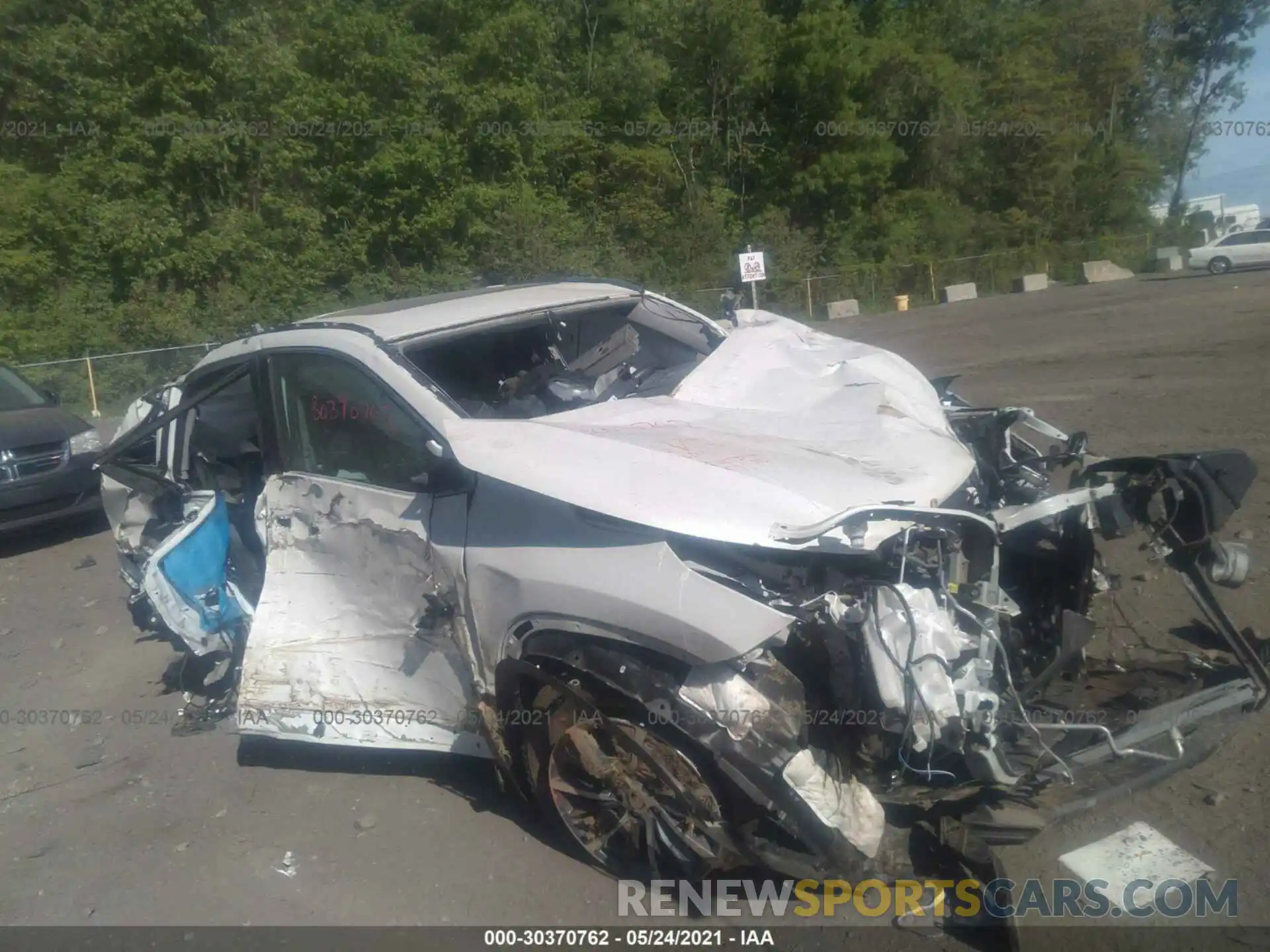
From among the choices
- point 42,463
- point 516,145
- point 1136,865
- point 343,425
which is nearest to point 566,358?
point 343,425

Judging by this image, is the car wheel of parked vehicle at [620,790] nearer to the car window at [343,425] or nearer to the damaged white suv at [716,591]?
the damaged white suv at [716,591]

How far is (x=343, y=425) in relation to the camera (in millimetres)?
4043

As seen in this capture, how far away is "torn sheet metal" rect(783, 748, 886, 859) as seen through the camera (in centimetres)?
277

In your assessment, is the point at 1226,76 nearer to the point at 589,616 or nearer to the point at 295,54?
the point at 295,54

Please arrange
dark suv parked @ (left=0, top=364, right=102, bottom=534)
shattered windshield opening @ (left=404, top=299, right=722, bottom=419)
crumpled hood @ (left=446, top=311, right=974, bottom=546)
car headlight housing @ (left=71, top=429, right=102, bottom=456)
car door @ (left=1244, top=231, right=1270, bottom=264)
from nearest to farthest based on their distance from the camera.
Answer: crumpled hood @ (left=446, top=311, right=974, bottom=546)
shattered windshield opening @ (left=404, top=299, right=722, bottom=419)
dark suv parked @ (left=0, top=364, right=102, bottom=534)
car headlight housing @ (left=71, top=429, right=102, bottom=456)
car door @ (left=1244, top=231, right=1270, bottom=264)

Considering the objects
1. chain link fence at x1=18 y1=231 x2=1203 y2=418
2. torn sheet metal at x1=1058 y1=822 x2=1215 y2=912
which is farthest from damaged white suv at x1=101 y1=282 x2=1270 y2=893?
chain link fence at x1=18 y1=231 x2=1203 y2=418

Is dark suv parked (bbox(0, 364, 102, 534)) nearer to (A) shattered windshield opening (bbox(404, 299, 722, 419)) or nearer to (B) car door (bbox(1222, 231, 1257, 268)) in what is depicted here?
(A) shattered windshield opening (bbox(404, 299, 722, 419))

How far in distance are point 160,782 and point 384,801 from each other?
1.19 m

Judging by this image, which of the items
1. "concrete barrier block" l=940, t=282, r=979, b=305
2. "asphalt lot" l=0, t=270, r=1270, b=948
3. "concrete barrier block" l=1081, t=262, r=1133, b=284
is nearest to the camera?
"asphalt lot" l=0, t=270, r=1270, b=948

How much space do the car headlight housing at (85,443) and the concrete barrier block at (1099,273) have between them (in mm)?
32129

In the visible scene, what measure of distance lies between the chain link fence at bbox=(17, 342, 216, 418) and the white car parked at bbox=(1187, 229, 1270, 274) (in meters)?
27.8

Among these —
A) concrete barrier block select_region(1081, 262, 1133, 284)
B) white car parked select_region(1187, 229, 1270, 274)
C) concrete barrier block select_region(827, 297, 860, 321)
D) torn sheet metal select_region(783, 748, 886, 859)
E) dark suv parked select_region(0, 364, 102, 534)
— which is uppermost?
torn sheet metal select_region(783, 748, 886, 859)

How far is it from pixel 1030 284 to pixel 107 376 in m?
27.7

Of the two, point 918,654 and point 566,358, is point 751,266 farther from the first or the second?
point 918,654
